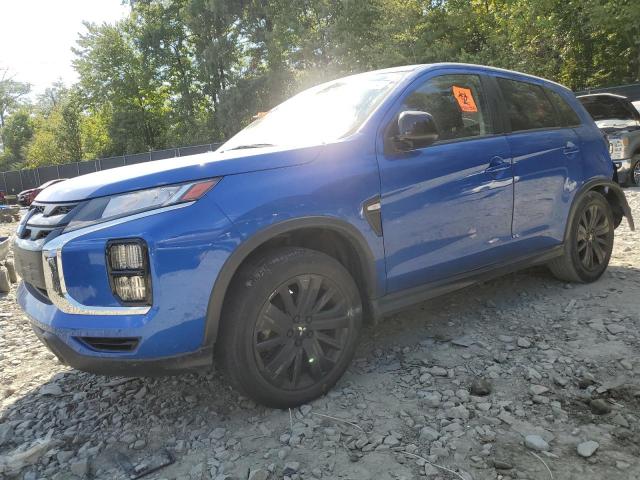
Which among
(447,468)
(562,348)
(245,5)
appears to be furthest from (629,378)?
(245,5)

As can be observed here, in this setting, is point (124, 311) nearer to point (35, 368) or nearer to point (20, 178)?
point (35, 368)

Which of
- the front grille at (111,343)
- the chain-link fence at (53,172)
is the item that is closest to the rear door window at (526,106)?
the front grille at (111,343)

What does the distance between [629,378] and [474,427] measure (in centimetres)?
105

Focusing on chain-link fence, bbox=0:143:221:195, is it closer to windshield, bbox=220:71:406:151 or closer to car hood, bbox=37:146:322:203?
windshield, bbox=220:71:406:151

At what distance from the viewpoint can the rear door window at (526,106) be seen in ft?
12.1

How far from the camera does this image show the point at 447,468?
213cm

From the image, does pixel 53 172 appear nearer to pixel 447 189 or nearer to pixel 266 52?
pixel 266 52

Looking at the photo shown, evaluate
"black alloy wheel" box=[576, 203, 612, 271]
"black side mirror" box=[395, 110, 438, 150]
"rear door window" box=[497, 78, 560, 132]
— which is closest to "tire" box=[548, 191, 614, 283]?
"black alloy wheel" box=[576, 203, 612, 271]

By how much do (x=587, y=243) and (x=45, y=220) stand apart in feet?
13.1

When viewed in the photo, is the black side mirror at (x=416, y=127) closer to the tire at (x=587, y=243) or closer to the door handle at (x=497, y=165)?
the door handle at (x=497, y=165)

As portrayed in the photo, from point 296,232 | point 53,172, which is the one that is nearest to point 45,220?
point 296,232

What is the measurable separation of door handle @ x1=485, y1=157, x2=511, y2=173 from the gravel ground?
1.10 meters

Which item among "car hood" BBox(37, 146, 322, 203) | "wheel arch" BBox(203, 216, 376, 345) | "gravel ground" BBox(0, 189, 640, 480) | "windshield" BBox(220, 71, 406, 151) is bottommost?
"gravel ground" BBox(0, 189, 640, 480)

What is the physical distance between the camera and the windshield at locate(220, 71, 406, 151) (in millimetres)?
2959
